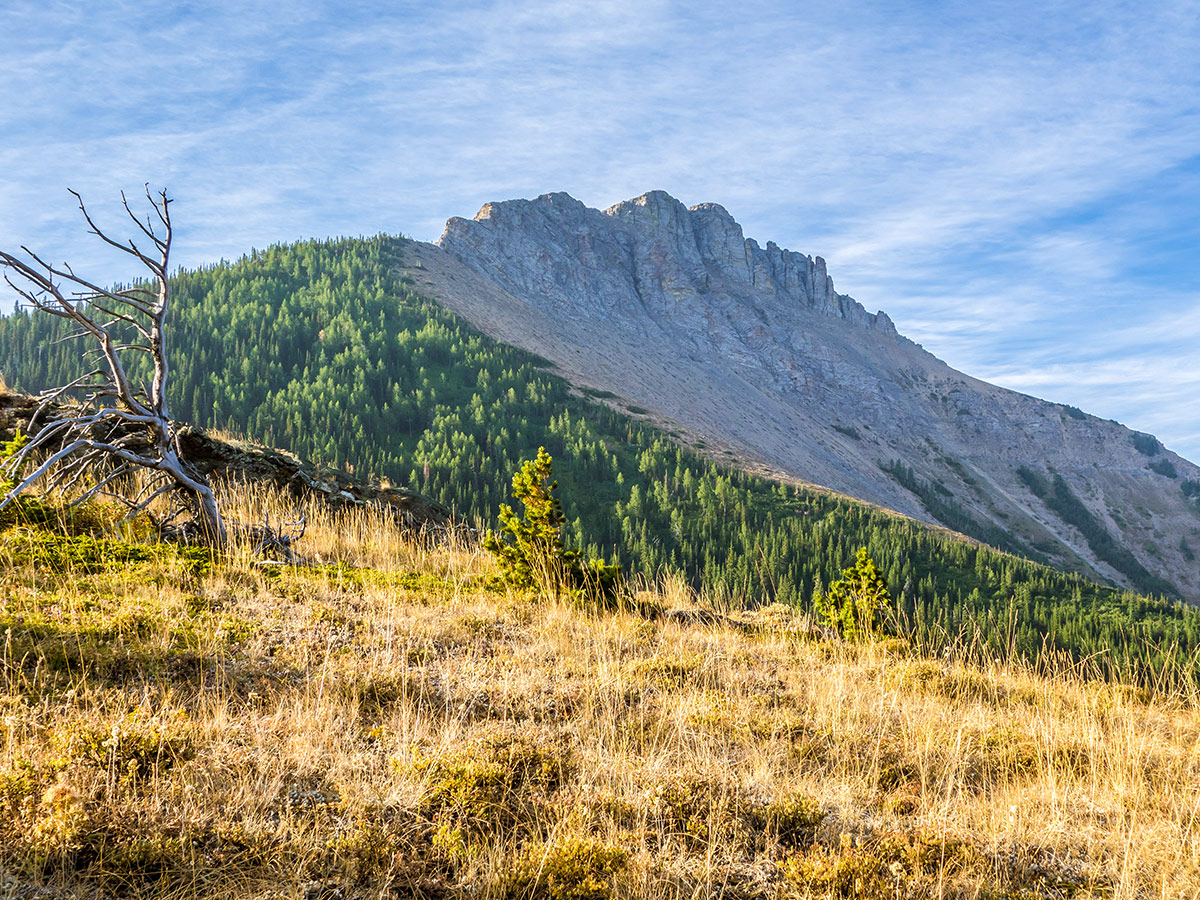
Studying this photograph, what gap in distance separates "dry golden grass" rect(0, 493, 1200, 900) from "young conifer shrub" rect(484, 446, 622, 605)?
5.65 ft

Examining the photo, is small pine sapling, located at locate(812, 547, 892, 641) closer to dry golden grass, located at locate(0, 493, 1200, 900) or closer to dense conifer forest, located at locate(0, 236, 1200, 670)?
dry golden grass, located at locate(0, 493, 1200, 900)

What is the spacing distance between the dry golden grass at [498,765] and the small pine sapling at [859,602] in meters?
2.58

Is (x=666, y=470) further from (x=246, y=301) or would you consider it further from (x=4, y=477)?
(x=4, y=477)

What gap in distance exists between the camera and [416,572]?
29.6 feet

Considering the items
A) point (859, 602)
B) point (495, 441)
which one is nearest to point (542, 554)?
point (859, 602)

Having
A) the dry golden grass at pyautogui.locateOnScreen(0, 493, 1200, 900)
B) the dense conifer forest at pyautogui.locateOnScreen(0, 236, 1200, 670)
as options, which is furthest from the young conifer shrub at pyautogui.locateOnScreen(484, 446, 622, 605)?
the dense conifer forest at pyautogui.locateOnScreen(0, 236, 1200, 670)

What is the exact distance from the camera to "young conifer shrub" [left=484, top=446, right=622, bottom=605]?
8.74m

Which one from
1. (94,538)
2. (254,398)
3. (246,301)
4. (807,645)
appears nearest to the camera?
(94,538)

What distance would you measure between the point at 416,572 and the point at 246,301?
481 feet

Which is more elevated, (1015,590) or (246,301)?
(246,301)

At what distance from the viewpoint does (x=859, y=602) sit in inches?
417

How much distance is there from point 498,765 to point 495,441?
359ft

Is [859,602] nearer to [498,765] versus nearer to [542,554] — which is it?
[542,554]

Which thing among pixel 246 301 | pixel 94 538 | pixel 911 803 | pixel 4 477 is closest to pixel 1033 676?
pixel 911 803
